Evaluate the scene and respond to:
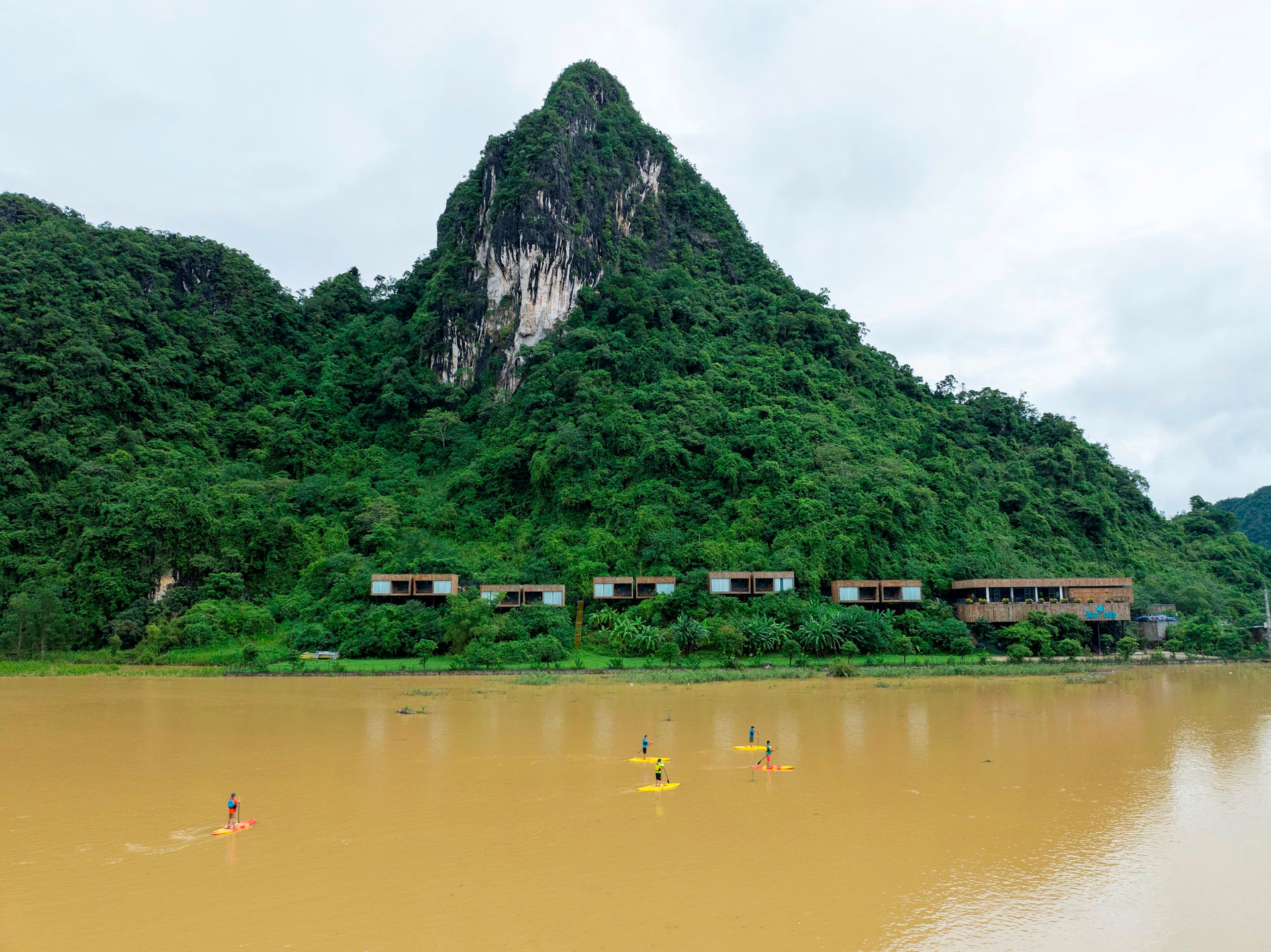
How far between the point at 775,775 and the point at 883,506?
32668 millimetres

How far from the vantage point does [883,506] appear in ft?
154

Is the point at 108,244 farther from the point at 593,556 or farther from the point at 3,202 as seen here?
the point at 593,556

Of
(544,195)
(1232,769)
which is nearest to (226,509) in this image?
(544,195)

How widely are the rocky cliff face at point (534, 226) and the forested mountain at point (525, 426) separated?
284 millimetres

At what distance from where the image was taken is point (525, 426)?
59.2 m

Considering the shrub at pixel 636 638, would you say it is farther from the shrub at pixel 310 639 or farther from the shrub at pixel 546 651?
the shrub at pixel 310 639

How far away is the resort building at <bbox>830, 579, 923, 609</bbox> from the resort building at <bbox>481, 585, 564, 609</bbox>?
16186 mm

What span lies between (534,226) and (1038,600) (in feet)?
156

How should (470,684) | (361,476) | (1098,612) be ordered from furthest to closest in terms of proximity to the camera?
(361,476) → (1098,612) → (470,684)

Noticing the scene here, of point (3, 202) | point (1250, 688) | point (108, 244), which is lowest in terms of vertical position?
point (1250, 688)

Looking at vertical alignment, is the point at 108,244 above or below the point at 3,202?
below

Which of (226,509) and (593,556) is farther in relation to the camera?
(226,509)

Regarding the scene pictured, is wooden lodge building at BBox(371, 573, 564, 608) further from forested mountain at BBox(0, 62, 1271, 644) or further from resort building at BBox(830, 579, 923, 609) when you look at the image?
resort building at BBox(830, 579, 923, 609)

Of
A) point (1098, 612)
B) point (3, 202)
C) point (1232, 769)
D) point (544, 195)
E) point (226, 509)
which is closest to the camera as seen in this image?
point (1232, 769)
